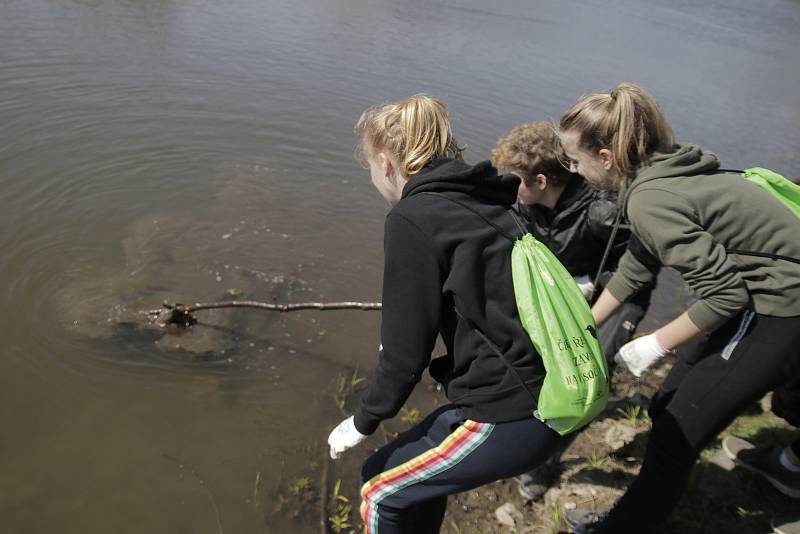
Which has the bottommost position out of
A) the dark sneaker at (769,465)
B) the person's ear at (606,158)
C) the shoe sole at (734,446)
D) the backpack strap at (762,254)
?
the shoe sole at (734,446)

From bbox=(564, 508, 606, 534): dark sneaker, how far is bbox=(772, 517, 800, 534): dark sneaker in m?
0.80

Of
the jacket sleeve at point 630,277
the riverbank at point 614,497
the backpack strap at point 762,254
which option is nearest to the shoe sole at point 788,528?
the riverbank at point 614,497

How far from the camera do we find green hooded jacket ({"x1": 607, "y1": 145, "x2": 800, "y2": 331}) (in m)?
2.02

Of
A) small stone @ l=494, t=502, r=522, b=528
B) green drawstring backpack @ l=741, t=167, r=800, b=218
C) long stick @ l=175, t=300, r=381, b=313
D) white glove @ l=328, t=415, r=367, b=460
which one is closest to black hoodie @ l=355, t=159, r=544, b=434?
white glove @ l=328, t=415, r=367, b=460

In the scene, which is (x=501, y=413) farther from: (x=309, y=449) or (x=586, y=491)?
(x=309, y=449)

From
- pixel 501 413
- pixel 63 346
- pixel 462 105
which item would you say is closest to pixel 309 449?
pixel 63 346

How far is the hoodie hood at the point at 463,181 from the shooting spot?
5.59 feet

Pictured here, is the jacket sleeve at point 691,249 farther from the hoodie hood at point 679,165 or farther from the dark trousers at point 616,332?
the dark trousers at point 616,332

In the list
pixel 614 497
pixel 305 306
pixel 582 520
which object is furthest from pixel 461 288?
pixel 305 306

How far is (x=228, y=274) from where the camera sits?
509 centimetres

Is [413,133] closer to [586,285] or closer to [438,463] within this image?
[438,463]

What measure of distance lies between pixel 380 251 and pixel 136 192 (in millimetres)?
2571

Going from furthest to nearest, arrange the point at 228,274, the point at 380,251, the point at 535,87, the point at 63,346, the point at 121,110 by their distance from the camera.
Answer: the point at 535,87 < the point at 121,110 < the point at 380,251 < the point at 228,274 < the point at 63,346

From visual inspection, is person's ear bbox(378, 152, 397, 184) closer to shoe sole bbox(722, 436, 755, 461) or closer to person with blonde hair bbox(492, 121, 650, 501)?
person with blonde hair bbox(492, 121, 650, 501)
